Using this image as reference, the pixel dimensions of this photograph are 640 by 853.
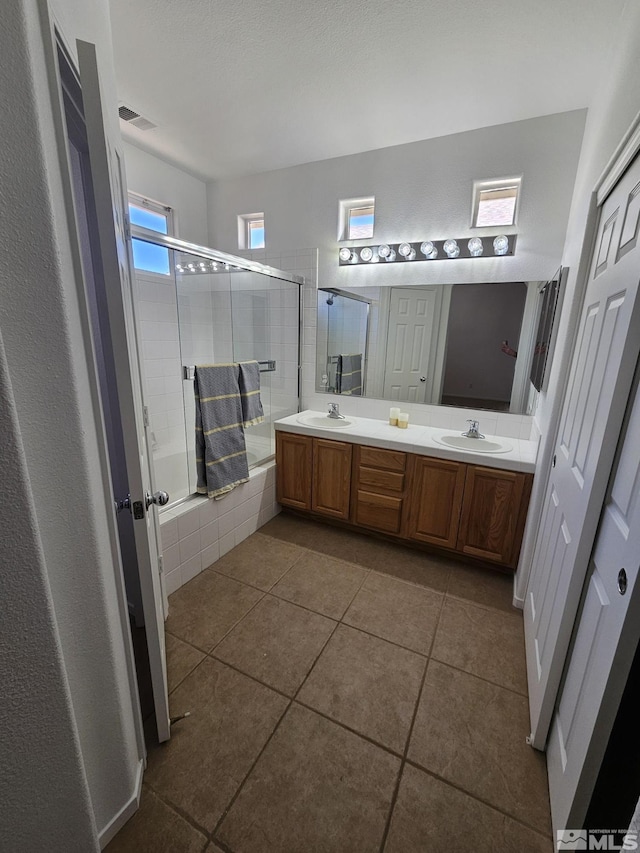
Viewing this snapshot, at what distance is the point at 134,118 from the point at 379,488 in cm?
286

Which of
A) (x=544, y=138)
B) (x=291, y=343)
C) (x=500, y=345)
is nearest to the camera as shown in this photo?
(x=544, y=138)

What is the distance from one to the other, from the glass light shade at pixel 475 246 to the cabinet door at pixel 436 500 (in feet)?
4.59

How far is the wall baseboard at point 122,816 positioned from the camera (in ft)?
3.22

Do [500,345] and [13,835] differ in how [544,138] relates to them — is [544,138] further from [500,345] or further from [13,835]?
[13,835]

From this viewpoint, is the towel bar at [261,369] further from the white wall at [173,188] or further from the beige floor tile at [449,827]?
the beige floor tile at [449,827]

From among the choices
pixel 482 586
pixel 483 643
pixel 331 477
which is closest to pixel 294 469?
pixel 331 477

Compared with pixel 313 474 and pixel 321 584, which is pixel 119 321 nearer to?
pixel 321 584

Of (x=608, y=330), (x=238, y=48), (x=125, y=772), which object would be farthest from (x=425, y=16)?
(x=125, y=772)

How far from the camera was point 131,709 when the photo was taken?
1.05m

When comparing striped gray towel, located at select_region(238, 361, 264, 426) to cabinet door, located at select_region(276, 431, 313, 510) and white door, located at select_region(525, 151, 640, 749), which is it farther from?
white door, located at select_region(525, 151, 640, 749)

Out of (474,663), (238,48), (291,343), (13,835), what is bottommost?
(474,663)

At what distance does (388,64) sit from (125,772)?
119 inches

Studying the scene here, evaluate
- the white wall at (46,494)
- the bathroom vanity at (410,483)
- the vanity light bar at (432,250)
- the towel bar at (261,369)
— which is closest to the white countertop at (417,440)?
the bathroom vanity at (410,483)

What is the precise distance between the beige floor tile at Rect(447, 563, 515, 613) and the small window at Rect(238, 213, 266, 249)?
3.04m
